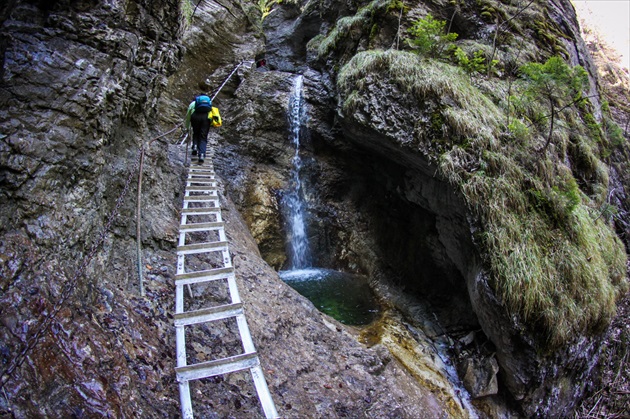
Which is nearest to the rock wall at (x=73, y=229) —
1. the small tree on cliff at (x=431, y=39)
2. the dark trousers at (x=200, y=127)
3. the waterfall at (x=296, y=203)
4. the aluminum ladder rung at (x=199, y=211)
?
the aluminum ladder rung at (x=199, y=211)

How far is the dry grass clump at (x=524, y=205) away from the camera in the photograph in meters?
5.49

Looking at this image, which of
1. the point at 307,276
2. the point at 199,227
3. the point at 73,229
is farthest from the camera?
the point at 307,276

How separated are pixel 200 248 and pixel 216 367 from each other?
1991 mm

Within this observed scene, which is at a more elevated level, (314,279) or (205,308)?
(205,308)

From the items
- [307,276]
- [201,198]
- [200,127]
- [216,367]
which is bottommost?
[307,276]

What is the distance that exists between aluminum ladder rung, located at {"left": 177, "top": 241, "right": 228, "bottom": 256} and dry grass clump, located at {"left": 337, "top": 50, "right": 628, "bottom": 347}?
4.36m

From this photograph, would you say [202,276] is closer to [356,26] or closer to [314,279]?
[314,279]

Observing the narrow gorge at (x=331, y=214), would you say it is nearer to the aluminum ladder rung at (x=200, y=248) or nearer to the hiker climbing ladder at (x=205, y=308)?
the hiker climbing ladder at (x=205, y=308)

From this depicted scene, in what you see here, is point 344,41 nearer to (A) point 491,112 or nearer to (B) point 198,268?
(A) point 491,112

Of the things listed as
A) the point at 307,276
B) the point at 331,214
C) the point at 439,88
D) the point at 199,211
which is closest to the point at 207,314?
the point at 199,211

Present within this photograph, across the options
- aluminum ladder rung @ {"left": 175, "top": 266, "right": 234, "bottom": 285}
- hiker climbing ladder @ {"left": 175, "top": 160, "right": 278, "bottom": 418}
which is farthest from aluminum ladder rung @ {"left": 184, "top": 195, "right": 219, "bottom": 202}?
aluminum ladder rung @ {"left": 175, "top": 266, "right": 234, "bottom": 285}

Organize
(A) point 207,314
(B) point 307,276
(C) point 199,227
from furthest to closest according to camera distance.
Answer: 1. (B) point 307,276
2. (C) point 199,227
3. (A) point 207,314

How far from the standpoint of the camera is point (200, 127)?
300 inches

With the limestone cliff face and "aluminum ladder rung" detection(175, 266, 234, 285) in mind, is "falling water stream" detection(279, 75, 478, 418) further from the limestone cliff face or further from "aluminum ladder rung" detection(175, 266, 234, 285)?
"aluminum ladder rung" detection(175, 266, 234, 285)
